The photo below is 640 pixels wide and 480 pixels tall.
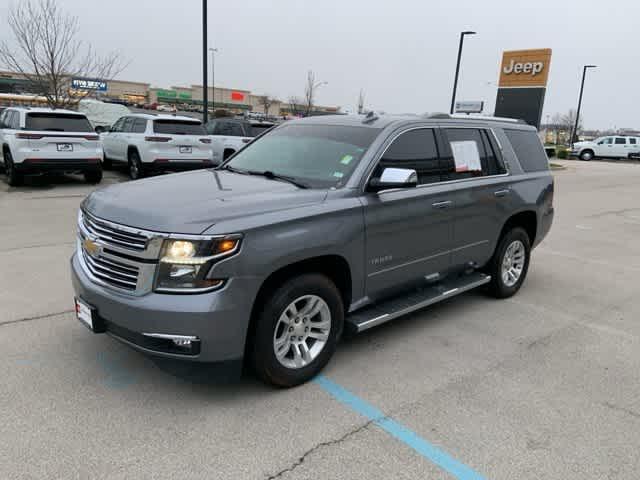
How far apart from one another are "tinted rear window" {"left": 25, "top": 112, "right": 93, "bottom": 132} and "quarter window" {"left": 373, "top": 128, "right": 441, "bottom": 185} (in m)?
9.79

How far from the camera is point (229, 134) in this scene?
1500 cm

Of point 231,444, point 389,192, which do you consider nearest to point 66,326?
point 231,444

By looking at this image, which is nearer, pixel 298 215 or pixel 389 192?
pixel 298 215

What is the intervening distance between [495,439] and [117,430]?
2.19 m

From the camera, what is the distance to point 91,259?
10.9 ft

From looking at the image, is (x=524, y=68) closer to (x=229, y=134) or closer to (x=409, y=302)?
(x=229, y=134)

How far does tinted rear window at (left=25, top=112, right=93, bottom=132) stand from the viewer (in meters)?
11.0

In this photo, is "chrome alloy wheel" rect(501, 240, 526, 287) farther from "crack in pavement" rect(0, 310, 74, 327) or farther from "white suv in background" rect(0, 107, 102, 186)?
"white suv in background" rect(0, 107, 102, 186)

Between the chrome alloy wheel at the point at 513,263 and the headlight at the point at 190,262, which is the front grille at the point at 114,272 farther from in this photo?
the chrome alloy wheel at the point at 513,263

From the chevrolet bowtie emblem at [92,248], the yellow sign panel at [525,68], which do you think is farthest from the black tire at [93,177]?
the yellow sign panel at [525,68]

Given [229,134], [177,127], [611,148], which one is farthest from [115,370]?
[611,148]

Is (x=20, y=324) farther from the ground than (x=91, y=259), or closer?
closer

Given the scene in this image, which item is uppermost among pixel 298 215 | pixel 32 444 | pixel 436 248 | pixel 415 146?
pixel 415 146

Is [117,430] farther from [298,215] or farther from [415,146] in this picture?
[415,146]
